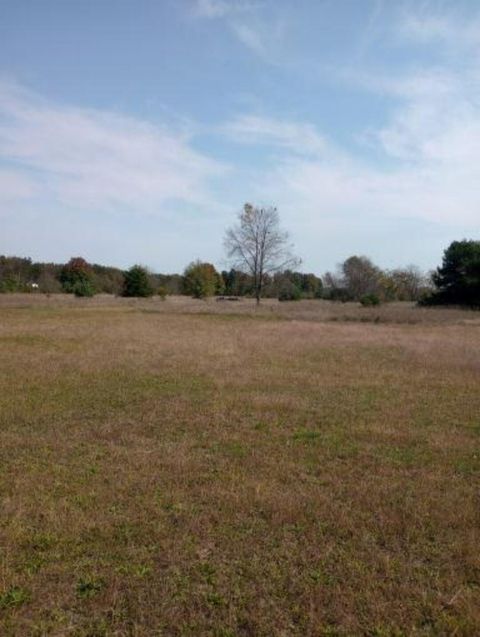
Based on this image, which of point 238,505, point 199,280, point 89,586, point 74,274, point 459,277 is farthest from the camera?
point 74,274

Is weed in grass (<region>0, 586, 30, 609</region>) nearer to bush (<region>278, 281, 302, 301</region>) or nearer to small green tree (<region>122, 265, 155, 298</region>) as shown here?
bush (<region>278, 281, 302, 301</region>)

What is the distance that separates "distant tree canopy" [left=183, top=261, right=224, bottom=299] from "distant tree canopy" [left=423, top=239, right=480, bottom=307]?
33.9 metres

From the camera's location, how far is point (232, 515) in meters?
4.86

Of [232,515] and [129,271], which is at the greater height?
[129,271]

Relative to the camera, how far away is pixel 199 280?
7462 centimetres

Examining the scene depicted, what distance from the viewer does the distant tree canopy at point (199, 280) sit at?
7400cm

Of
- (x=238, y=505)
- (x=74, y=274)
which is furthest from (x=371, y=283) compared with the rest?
(x=238, y=505)

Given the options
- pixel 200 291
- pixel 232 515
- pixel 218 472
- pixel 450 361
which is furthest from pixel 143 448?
pixel 200 291

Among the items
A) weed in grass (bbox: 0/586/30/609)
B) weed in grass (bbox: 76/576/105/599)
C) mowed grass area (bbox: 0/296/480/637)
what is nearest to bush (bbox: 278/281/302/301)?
mowed grass area (bbox: 0/296/480/637)

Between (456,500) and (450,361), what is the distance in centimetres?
1033

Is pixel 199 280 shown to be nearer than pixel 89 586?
No

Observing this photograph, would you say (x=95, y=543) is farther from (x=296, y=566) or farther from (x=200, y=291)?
(x=200, y=291)

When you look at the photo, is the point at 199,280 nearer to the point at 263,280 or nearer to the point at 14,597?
the point at 263,280

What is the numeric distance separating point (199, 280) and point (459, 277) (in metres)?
38.5
